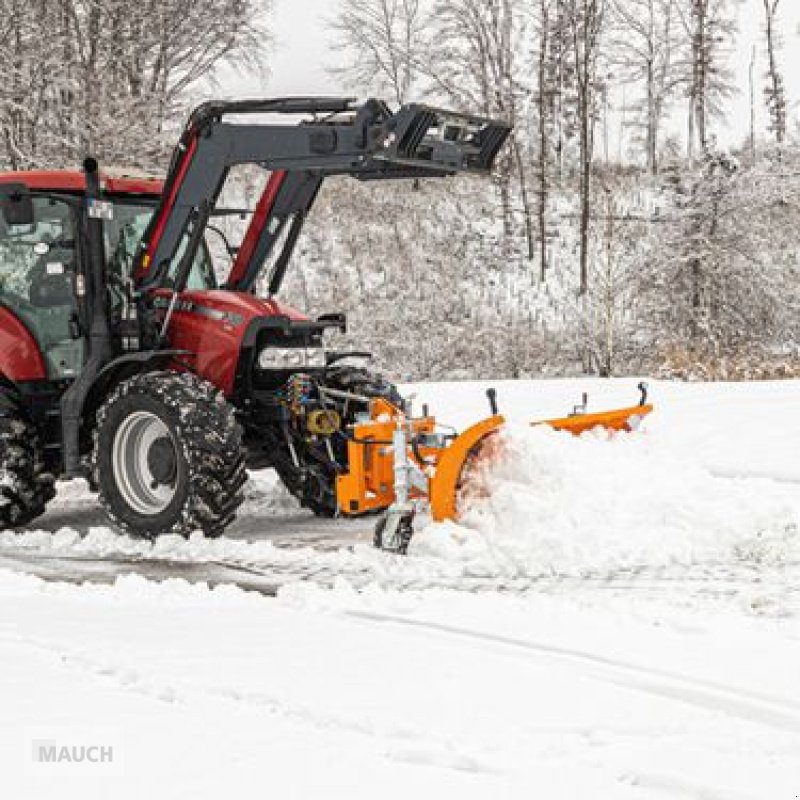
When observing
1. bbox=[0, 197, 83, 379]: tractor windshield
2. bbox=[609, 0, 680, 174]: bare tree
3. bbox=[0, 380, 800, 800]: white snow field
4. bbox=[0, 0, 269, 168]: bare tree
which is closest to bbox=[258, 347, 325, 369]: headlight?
bbox=[0, 380, 800, 800]: white snow field

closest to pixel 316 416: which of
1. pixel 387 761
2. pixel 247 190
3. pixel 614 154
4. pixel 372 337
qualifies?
pixel 387 761

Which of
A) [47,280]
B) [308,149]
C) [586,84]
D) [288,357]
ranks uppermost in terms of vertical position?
[586,84]

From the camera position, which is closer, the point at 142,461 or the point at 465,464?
the point at 465,464

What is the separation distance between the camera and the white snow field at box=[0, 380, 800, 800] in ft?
10.0

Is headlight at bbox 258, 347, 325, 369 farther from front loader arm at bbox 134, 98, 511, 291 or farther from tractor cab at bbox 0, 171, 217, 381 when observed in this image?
tractor cab at bbox 0, 171, 217, 381

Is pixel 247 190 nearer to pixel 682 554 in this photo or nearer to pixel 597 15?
pixel 597 15

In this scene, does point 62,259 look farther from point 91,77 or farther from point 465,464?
point 91,77

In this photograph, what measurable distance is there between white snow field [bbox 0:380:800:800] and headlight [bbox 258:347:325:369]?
3.49 feet

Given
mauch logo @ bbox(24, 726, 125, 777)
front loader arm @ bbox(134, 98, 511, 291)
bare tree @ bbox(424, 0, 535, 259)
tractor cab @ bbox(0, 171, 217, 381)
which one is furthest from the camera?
bare tree @ bbox(424, 0, 535, 259)

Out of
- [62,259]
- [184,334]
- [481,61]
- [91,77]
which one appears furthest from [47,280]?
[481,61]

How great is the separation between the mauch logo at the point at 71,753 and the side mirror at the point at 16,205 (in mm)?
4521

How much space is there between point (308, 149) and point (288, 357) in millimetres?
1368

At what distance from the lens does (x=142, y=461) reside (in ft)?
23.6

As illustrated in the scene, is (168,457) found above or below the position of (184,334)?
below
